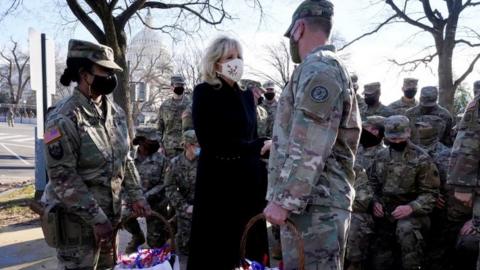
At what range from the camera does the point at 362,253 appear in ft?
14.1

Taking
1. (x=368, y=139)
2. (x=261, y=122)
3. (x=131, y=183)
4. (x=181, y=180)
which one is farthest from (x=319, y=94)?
(x=261, y=122)

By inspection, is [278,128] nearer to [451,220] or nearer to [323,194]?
[323,194]

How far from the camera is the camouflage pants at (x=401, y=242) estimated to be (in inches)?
161

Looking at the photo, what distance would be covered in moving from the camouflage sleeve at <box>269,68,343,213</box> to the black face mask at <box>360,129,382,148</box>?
2.71 metres

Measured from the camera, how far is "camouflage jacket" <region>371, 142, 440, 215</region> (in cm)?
426

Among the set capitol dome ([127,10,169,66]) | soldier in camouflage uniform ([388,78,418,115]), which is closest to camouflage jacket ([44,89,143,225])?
soldier in camouflage uniform ([388,78,418,115])

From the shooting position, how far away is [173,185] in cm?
498

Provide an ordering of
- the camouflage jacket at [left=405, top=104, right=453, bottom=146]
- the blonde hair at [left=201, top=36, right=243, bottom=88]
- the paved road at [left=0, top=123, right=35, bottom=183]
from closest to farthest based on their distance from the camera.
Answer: the blonde hair at [left=201, top=36, right=243, bottom=88]
the camouflage jacket at [left=405, top=104, right=453, bottom=146]
the paved road at [left=0, top=123, right=35, bottom=183]

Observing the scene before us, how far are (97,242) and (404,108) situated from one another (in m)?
5.52

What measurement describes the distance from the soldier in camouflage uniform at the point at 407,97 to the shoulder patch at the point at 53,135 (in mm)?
5344

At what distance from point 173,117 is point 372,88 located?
3032 mm

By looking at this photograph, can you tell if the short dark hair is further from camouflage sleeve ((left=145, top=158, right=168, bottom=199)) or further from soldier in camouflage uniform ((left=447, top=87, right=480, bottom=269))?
camouflage sleeve ((left=145, top=158, right=168, bottom=199))

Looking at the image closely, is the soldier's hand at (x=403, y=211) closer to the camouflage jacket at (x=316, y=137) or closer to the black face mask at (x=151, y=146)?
the camouflage jacket at (x=316, y=137)

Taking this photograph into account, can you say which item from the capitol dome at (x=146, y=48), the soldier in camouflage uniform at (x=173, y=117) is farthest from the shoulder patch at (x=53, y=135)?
the capitol dome at (x=146, y=48)
